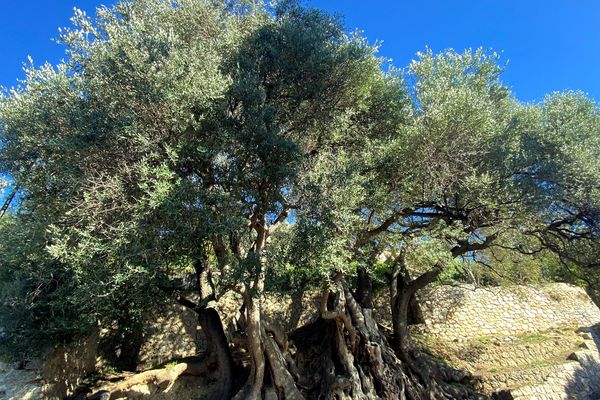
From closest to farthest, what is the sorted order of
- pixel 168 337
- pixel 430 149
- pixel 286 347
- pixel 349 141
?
1. pixel 430 149
2. pixel 286 347
3. pixel 349 141
4. pixel 168 337

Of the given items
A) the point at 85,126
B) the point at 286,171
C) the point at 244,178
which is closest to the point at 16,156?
the point at 85,126

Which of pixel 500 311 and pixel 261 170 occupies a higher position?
pixel 261 170

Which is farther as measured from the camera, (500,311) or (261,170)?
(500,311)

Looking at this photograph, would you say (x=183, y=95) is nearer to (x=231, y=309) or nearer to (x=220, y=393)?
(x=220, y=393)

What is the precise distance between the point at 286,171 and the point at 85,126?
16.5ft

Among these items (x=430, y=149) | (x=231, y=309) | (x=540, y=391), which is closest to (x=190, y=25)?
(x=430, y=149)

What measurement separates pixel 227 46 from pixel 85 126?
5.09 m

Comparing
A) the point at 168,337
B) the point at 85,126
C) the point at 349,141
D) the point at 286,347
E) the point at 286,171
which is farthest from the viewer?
the point at 168,337

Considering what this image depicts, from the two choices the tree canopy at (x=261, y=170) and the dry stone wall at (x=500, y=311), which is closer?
the tree canopy at (x=261, y=170)

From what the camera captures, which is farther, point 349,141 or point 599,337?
point 599,337

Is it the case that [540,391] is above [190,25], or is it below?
below

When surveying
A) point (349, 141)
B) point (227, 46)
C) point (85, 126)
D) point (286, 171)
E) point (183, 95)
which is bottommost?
point (286, 171)

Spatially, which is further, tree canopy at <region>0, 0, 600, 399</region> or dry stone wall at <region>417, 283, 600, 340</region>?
dry stone wall at <region>417, 283, 600, 340</region>

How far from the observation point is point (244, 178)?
1072 cm
